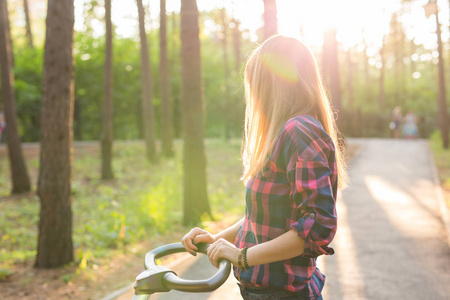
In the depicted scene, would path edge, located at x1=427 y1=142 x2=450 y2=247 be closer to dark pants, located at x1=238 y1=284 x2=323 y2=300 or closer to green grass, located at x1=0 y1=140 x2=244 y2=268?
green grass, located at x1=0 y1=140 x2=244 y2=268

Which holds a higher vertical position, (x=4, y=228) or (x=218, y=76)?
(x=218, y=76)

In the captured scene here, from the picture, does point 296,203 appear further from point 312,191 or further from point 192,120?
point 192,120

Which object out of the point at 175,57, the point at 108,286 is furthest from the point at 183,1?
the point at 175,57

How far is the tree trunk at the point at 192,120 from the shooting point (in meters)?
8.75

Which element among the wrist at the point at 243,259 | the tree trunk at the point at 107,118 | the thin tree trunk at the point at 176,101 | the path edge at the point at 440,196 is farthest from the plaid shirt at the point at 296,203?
the thin tree trunk at the point at 176,101

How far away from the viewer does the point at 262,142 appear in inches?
78.2

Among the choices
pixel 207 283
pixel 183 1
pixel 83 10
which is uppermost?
pixel 83 10

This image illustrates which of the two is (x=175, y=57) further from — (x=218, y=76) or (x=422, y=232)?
(x=422, y=232)

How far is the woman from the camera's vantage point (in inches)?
68.6

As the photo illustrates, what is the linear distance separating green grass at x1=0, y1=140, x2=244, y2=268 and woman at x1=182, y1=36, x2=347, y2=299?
5.43 meters

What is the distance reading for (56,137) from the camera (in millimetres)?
6473

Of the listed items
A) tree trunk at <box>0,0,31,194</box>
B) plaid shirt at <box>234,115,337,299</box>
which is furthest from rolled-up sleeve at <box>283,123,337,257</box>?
tree trunk at <box>0,0,31,194</box>

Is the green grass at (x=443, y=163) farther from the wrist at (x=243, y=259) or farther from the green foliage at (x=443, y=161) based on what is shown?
the wrist at (x=243, y=259)

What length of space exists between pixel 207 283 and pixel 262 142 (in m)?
0.65
